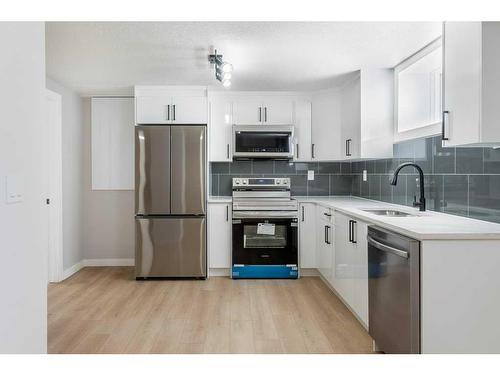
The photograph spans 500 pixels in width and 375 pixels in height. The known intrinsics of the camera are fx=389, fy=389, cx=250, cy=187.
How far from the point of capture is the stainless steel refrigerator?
4.28 m

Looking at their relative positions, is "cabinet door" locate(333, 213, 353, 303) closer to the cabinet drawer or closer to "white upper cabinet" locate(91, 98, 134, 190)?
the cabinet drawer

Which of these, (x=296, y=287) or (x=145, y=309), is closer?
(x=145, y=309)

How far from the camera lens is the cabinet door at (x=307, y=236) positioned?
4.46 meters

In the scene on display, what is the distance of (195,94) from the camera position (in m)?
4.46

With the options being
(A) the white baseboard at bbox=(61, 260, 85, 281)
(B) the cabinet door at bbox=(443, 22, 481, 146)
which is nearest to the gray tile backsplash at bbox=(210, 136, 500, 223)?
(B) the cabinet door at bbox=(443, 22, 481, 146)

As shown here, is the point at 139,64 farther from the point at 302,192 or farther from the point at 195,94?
the point at 302,192

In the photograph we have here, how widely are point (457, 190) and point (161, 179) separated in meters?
2.89

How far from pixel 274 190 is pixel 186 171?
46.5 inches

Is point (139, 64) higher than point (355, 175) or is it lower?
higher

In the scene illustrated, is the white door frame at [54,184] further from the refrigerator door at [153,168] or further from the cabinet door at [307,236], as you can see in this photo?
the cabinet door at [307,236]

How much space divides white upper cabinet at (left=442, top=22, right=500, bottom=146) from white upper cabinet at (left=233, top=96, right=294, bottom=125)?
253 cm

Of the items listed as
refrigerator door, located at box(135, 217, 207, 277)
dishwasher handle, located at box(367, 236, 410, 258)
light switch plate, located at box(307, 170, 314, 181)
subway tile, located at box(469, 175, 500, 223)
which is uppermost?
light switch plate, located at box(307, 170, 314, 181)

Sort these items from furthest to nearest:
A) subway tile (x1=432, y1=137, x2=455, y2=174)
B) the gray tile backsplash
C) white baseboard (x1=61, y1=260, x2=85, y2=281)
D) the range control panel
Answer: the range control panel < white baseboard (x1=61, y1=260, x2=85, y2=281) < subway tile (x1=432, y1=137, x2=455, y2=174) < the gray tile backsplash

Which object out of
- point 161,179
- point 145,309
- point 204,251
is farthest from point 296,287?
point 161,179
